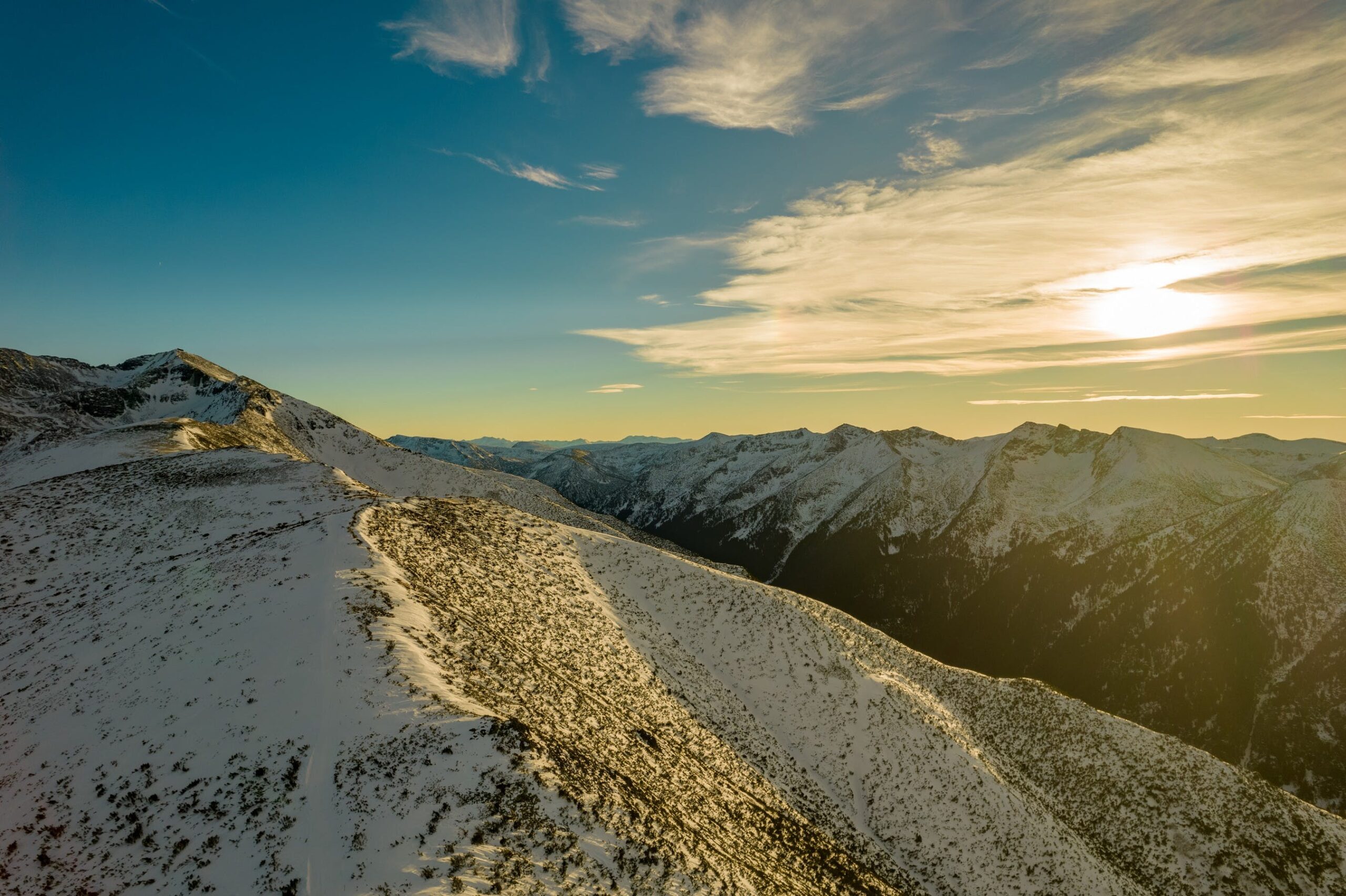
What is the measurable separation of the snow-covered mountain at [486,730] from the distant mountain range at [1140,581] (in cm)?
6952

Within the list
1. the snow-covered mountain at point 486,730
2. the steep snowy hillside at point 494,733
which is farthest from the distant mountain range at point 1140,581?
the steep snowy hillside at point 494,733

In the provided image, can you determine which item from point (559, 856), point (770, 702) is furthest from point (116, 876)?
point (770, 702)

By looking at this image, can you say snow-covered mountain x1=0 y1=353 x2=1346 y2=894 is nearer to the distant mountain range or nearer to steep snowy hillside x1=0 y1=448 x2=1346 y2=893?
steep snowy hillside x1=0 y1=448 x2=1346 y2=893

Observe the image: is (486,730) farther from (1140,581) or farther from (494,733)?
(1140,581)

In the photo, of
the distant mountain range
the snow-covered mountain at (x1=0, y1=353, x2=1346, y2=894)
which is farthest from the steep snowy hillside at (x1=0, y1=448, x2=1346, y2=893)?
the distant mountain range

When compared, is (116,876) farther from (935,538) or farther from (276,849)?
(935,538)

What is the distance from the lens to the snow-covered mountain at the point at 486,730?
1437 centimetres

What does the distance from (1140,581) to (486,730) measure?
502 ft

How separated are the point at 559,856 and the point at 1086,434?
225425 millimetres

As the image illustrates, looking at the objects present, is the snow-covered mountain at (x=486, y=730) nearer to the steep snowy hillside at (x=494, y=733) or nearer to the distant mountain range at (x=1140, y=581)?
the steep snowy hillside at (x=494, y=733)

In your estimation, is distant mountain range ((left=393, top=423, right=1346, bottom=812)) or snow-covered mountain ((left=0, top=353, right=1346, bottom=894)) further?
distant mountain range ((left=393, top=423, right=1346, bottom=812))

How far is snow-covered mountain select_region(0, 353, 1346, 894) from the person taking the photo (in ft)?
47.1

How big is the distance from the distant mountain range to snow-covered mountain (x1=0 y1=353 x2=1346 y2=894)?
69.5m

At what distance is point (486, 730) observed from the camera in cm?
1698
